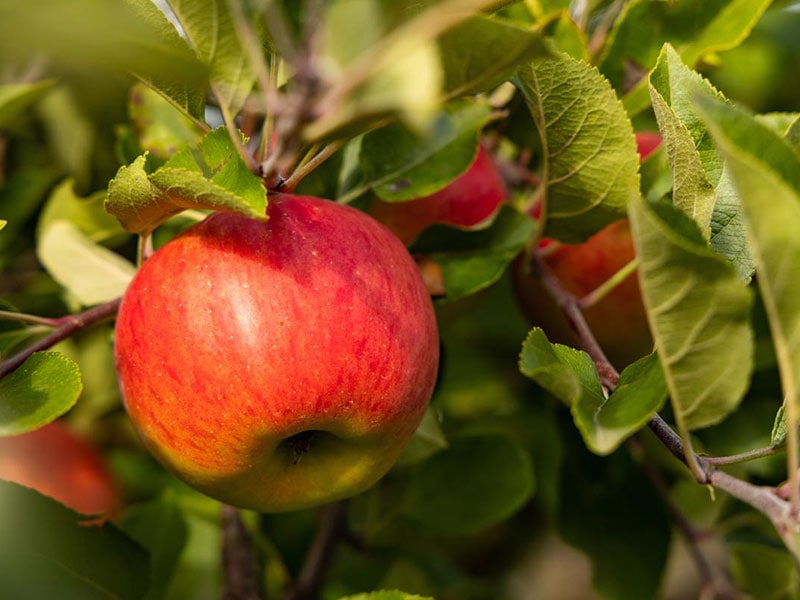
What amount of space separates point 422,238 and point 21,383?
472 millimetres

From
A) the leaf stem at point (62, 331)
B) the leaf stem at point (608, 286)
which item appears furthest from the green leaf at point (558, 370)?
the leaf stem at point (62, 331)

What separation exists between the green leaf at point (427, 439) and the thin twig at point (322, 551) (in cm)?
37

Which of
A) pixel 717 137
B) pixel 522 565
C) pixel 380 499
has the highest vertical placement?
pixel 717 137

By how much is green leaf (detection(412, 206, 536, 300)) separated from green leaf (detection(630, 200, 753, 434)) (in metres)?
0.35

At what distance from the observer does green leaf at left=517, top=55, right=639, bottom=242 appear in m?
0.87

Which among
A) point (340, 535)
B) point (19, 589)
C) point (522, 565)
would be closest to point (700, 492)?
point (522, 565)

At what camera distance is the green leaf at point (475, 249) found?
1030mm

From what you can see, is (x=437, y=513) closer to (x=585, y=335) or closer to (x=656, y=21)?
(x=585, y=335)

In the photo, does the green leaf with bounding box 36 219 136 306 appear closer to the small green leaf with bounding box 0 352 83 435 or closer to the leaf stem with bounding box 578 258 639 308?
the small green leaf with bounding box 0 352 83 435

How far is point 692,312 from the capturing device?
66 cm

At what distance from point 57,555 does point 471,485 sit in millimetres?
707

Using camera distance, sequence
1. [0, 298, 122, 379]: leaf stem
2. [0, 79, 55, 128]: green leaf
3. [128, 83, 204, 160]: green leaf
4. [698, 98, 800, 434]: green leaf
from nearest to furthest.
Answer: [698, 98, 800, 434]: green leaf → [0, 298, 122, 379]: leaf stem → [0, 79, 55, 128]: green leaf → [128, 83, 204, 160]: green leaf

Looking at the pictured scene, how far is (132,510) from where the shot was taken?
1320 mm

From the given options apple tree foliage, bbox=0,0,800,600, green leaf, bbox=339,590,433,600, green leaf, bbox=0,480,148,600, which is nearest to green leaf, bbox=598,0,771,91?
apple tree foliage, bbox=0,0,800,600
